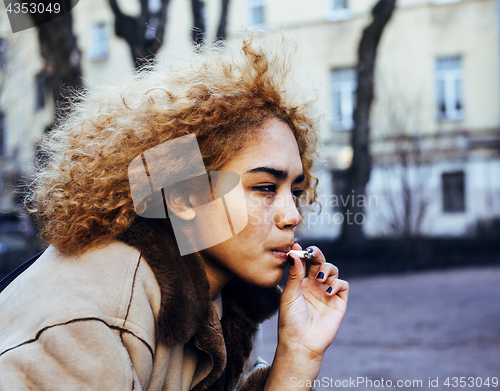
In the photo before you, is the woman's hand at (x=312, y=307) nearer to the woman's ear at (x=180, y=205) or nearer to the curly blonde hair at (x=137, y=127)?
the woman's ear at (x=180, y=205)

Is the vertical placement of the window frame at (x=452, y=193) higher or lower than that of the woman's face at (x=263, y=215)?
lower

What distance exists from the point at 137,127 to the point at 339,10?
17.3 m

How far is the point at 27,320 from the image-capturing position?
1107mm

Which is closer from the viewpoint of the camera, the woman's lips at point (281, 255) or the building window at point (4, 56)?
the woman's lips at point (281, 255)

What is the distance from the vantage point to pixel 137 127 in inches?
60.5

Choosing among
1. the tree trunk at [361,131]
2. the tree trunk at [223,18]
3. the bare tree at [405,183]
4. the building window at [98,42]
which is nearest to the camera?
the tree trunk at [223,18]

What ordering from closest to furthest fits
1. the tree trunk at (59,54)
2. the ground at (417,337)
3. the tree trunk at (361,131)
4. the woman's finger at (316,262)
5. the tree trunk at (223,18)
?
the woman's finger at (316,262)
the ground at (417,337)
the tree trunk at (59,54)
the tree trunk at (223,18)
the tree trunk at (361,131)

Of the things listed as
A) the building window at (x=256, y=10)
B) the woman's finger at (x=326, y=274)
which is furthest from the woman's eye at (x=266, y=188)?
the building window at (x=256, y=10)

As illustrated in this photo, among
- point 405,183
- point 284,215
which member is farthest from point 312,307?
point 405,183

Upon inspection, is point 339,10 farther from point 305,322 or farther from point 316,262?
point 305,322

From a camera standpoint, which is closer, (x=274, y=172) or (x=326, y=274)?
(x=274, y=172)

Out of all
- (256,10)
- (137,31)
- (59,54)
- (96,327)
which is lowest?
(96,327)

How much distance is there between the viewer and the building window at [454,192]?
594 inches

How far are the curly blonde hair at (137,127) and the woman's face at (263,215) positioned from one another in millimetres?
67
